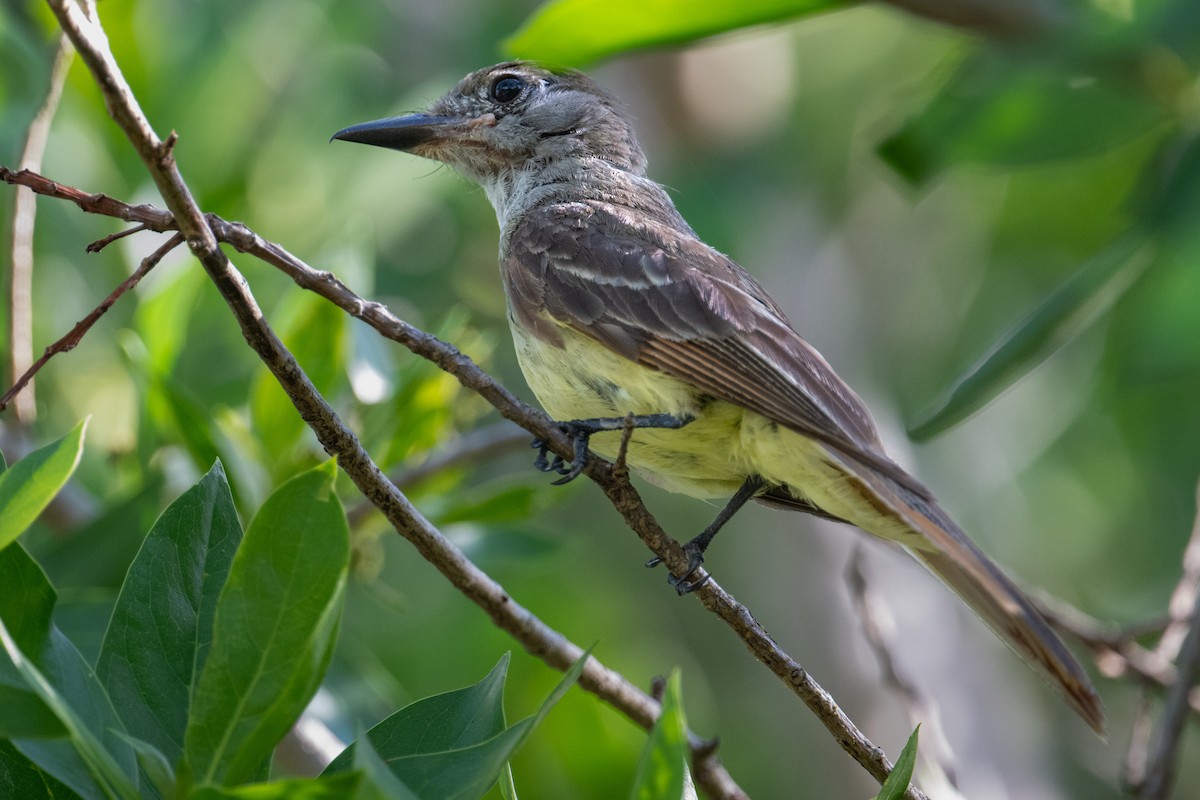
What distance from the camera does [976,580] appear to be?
270 centimetres

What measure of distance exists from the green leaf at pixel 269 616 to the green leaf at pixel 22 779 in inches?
13.7

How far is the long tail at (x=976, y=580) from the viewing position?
2.48 metres

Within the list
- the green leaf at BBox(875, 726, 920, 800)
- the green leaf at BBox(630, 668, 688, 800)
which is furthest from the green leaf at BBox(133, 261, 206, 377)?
the green leaf at BBox(875, 726, 920, 800)

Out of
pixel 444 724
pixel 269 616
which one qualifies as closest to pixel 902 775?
pixel 444 724

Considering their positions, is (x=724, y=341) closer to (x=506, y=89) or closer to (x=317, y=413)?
(x=317, y=413)

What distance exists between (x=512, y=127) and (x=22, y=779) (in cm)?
304

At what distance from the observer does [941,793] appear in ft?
10.8

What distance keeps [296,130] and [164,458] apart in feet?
7.47

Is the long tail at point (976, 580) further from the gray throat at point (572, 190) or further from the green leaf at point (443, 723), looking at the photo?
the gray throat at point (572, 190)

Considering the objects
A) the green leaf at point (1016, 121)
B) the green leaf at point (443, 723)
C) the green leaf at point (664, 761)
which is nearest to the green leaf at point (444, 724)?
the green leaf at point (443, 723)

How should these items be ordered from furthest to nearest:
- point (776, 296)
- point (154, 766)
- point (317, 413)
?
point (776, 296) → point (317, 413) → point (154, 766)

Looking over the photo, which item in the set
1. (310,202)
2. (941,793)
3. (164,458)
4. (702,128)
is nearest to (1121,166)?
(702,128)

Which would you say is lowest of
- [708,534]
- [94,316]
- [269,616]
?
[708,534]

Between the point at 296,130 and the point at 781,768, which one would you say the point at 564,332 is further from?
the point at 781,768
